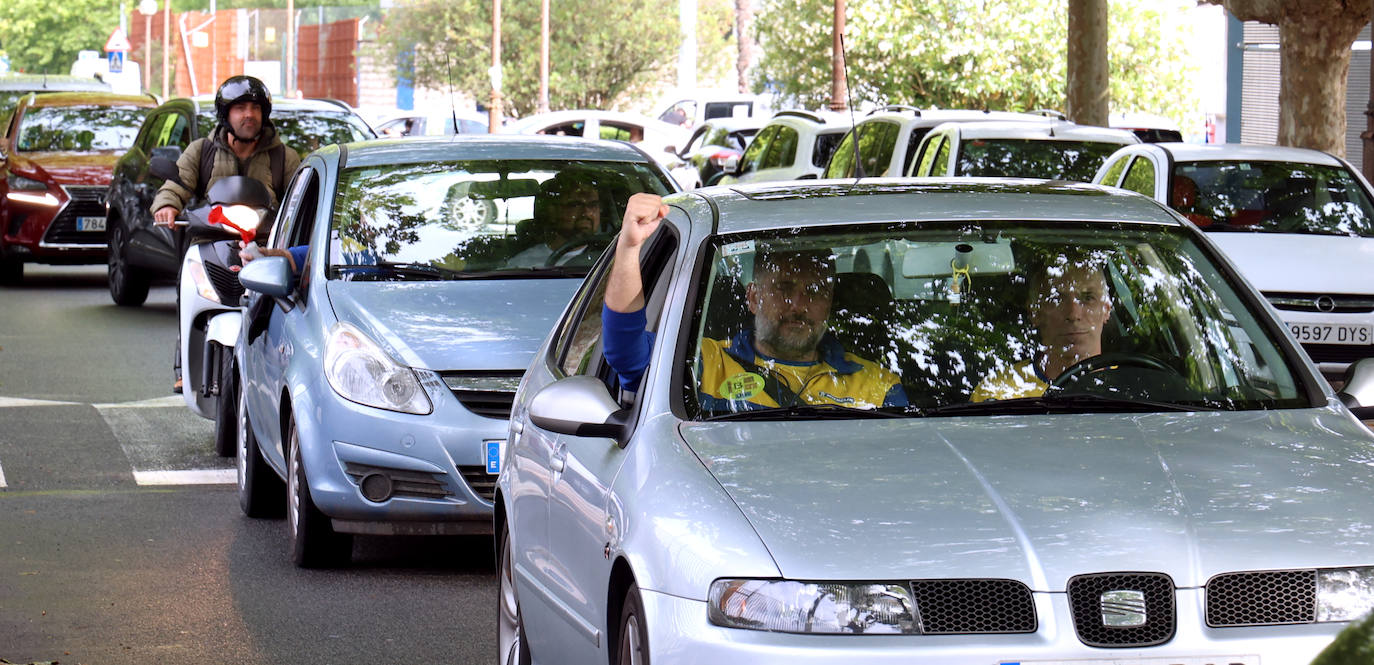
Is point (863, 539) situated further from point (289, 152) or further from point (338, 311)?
point (289, 152)

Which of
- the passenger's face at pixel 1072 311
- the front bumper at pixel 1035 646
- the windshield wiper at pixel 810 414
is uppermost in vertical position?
the passenger's face at pixel 1072 311

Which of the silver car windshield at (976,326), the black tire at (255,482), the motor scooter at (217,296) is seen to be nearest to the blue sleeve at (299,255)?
the black tire at (255,482)

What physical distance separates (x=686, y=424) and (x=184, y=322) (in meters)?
6.83

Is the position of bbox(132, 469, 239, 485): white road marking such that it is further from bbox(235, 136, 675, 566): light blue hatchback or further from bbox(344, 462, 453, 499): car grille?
bbox(344, 462, 453, 499): car grille

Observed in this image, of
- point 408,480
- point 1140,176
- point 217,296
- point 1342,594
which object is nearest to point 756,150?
point 1140,176

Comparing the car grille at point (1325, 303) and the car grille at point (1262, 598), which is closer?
the car grille at point (1262, 598)

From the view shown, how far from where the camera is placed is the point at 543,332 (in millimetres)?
7926

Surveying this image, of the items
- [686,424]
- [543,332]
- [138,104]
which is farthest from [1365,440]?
[138,104]

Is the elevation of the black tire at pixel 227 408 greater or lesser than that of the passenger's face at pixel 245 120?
lesser

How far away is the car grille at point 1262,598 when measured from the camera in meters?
3.88

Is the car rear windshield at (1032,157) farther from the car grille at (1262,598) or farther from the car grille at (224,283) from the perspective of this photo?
the car grille at (1262,598)

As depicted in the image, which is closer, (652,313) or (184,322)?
(652,313)

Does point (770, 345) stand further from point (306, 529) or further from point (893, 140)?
point (893, 140)

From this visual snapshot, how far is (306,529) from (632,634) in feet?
12.8
